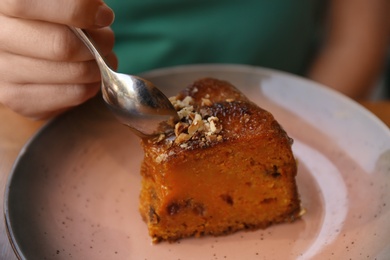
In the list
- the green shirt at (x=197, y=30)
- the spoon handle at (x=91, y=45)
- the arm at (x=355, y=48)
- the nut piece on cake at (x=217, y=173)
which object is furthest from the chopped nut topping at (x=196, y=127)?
the arm at (x=355, y=48)

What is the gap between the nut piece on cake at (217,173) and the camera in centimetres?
98

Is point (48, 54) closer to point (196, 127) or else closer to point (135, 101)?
point (135, 101)

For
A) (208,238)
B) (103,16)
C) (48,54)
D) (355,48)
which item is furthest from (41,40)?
(355,48)

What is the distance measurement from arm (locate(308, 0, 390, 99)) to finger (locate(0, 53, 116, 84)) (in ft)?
3.16

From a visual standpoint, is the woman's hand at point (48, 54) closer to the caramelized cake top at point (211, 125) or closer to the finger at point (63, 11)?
the finger at point (63, 11)

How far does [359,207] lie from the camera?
3.47ft

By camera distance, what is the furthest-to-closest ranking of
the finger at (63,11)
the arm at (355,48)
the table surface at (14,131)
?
the arm at (355,48) → the table surface at (14,131) → the finger at (63,11)

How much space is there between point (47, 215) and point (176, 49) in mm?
769

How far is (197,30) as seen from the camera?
162 centimetres

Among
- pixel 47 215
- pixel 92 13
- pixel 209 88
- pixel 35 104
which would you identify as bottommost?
pixel 47 215

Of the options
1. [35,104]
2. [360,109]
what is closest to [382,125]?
[360,109]

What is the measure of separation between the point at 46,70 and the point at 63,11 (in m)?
0.19

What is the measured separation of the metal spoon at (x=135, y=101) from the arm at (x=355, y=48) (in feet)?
3.04

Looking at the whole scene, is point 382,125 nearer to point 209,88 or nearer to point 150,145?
point 209,88
